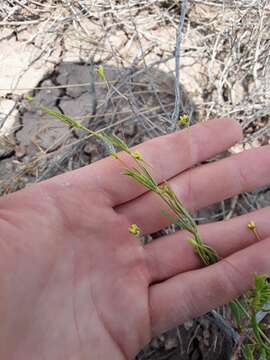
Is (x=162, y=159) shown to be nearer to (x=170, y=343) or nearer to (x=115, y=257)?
(x=115, y=257)

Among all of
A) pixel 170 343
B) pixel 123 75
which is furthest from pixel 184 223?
pixel 123 75

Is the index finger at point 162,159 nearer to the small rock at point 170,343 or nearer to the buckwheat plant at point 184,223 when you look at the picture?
the buckwheat plant at point 184,223

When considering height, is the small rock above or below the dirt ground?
below

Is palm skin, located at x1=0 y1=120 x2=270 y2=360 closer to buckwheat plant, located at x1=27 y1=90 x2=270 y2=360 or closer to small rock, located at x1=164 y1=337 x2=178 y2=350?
buckwheat plant, located at x1=27 y1=90 x2=270 y2=360

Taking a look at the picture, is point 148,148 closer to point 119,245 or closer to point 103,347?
point 119,245

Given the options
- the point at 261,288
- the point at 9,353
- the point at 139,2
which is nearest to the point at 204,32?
the point at 139,2

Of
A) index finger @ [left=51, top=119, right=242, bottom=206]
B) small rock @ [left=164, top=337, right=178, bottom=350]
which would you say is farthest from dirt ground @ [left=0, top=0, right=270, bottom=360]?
small rock @ [left=164, top=337, right=178, bottom=350]
